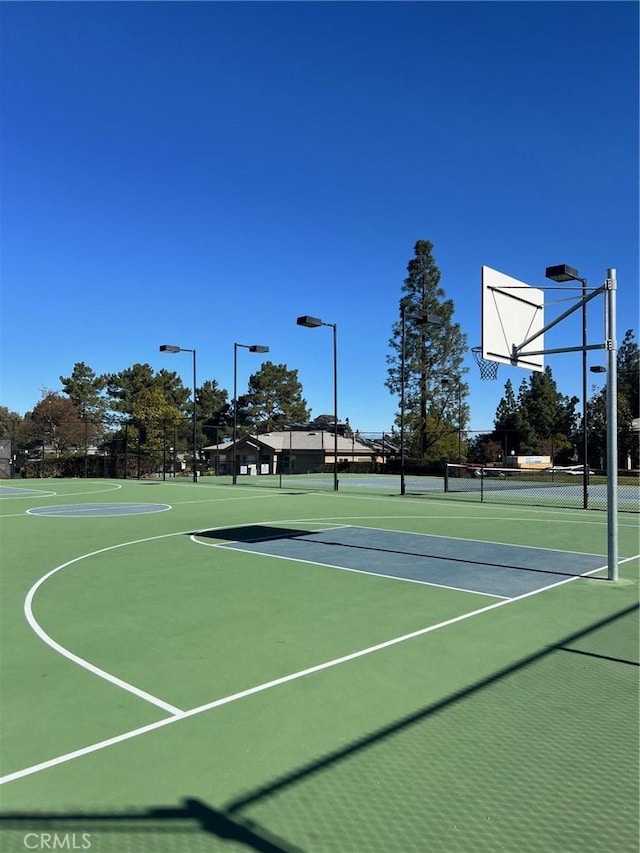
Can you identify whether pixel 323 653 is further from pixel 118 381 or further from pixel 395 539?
pixel 118 381

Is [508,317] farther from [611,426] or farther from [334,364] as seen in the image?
[334,364]

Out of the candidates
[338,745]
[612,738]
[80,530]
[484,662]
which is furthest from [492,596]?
[80,530]

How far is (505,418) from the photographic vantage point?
258 feet

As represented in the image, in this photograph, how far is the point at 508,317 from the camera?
10.3 m

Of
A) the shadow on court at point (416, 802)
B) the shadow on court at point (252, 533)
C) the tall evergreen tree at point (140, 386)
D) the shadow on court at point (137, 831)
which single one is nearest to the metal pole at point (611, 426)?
the shadow on court at point (416, 802)

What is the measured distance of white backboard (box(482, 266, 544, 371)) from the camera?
394 inches

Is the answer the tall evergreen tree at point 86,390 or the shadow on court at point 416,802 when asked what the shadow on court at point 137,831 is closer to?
the shadow on court at point 416,802

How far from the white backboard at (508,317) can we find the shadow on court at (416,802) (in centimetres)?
683

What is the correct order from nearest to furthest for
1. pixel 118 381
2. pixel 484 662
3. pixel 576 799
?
pixel 576 799 → pixel 484 662 → pixel 118 381

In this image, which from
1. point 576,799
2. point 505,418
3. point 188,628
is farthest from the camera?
point 505,418

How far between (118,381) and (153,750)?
74006 millimetres

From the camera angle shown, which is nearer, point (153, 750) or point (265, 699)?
point (153, 750)

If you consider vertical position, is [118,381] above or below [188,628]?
above

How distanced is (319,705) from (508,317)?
779 cm
